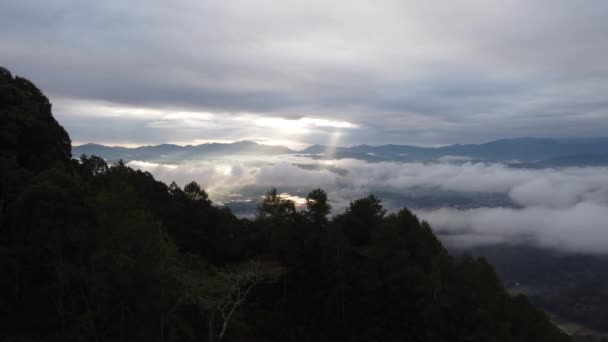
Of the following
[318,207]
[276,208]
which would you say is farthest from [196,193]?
[318,207]

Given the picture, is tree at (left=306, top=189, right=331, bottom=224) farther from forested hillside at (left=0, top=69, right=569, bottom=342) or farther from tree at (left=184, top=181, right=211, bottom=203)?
tree at (left=184, top=181, right=211, bottom=203)

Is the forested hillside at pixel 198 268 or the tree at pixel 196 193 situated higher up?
the tree at pixel 196 193

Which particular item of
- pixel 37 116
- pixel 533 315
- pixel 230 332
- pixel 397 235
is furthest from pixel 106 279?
pixel 533 315

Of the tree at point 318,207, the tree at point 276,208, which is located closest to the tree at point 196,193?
the tree at point 276,208

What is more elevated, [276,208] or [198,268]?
[276,208]

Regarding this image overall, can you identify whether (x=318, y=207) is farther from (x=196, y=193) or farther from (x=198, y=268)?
(x=198, y=268)

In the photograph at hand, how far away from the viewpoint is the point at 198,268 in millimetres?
23062

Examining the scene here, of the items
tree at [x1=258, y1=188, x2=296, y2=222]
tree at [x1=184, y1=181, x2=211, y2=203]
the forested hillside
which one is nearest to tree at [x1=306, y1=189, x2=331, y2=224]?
the forested hillside

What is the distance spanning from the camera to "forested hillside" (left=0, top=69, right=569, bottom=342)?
54.5 ft

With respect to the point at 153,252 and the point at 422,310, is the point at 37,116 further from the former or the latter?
the point at 422,310

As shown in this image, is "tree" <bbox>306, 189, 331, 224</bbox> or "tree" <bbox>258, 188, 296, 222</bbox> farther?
"tree" <bbox>258, 188, 296, 222</bbox>

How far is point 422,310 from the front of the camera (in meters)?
30.5

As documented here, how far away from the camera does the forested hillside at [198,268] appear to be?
16625mm

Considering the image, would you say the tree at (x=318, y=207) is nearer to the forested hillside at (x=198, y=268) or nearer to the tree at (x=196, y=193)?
the forested hillside at (x=198, y=268)
